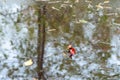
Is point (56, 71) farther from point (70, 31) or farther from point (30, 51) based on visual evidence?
point (70, 31)

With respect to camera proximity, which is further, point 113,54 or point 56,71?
point 113,54

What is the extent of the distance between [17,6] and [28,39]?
952 millimetres

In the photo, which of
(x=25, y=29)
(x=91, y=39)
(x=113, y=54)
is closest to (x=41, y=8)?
(x=25, y=29)

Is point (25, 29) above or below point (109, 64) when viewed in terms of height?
above

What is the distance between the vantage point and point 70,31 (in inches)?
158

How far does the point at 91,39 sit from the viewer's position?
3.88m

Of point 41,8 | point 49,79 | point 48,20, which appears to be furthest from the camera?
point 41,8

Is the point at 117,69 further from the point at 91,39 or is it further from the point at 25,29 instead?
the point at 25,29

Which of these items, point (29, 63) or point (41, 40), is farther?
point (41, 40)

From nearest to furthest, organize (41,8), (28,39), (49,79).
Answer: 1. (49,79)
2. (28,39)
3. (41,8)

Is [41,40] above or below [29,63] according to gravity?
above

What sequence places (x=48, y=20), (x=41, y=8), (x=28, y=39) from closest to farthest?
(x=28, y=39), (x=48, y=20), (x=41, y=8)

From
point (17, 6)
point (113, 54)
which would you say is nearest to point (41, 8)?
point (17, 6)

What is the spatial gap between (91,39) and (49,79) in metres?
0.92
